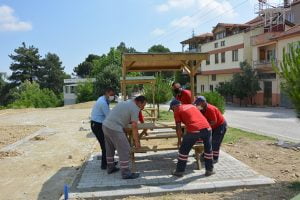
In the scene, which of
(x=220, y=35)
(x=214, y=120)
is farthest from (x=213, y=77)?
(x=214, y=120)

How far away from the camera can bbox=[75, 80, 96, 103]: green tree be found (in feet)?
190

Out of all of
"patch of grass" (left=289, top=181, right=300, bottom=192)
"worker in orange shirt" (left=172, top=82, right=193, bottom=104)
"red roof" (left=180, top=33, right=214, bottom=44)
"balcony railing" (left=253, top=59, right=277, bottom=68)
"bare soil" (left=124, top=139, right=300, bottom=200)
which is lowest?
"bare soil" (left=124, top=139, right=300, bottom=200)

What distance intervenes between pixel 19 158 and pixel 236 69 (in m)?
38.6

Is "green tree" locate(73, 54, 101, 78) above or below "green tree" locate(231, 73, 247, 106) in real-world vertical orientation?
above

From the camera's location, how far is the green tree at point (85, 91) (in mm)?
58025

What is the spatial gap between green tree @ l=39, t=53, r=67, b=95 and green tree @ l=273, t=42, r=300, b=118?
79.8 metres

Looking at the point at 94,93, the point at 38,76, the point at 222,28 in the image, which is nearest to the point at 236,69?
the point at 222,28

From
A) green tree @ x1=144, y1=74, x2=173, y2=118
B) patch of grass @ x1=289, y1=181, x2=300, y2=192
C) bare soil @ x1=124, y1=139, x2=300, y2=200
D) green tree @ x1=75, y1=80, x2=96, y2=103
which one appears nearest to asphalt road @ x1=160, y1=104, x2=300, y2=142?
bare soil @ x1=124, y1=139, x2=300, y2=200

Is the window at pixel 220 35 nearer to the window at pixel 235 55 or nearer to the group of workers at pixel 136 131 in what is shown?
the window at pixel 235 55

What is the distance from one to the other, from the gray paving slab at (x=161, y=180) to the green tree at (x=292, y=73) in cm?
158

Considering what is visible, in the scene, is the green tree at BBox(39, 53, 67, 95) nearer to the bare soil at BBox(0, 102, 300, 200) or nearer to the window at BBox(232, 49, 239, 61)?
the window at BBox(232, 49, 239, 61)

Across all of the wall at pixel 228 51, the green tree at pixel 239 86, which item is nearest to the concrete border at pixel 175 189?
the green tree at pixel 239 86

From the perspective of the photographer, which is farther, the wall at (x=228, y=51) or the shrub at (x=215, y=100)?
the wall at (x=228, y=51)

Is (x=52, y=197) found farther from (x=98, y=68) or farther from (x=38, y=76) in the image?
(x=38, y=76)
